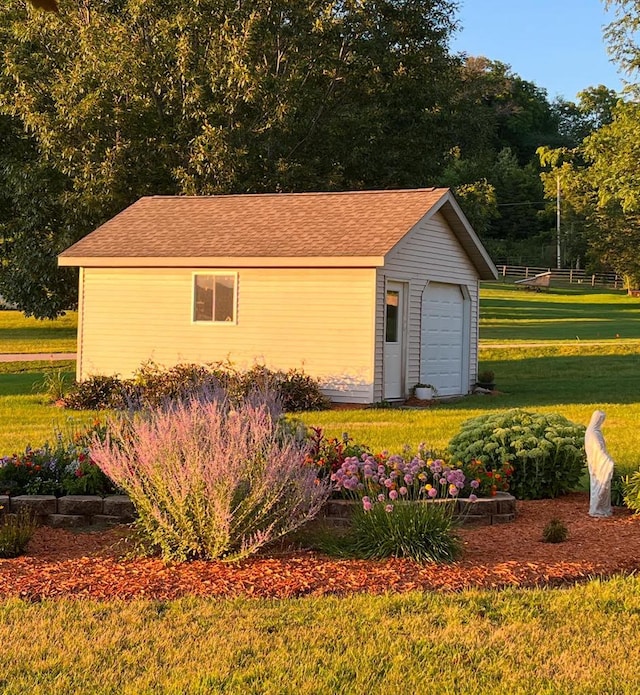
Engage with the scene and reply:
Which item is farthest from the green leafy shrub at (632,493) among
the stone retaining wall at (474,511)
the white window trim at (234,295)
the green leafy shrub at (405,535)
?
the white window trim at (234,295)

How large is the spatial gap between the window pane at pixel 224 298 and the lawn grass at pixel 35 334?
1088 cm

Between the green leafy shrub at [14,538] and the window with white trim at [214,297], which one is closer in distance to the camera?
the green leafy shrub at [14,538]

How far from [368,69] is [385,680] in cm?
2504

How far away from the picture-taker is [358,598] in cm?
532

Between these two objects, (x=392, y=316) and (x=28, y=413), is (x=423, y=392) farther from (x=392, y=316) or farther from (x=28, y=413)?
(x=28, y=413)

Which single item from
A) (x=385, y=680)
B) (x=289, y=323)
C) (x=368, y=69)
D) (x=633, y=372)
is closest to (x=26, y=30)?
(x=368, y=69)

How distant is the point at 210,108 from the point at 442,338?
9714 mm

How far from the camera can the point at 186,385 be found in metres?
16.4

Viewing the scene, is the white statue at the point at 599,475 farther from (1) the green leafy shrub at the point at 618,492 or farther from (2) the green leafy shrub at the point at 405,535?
(2) the green leafy shrub at the point at 405,535

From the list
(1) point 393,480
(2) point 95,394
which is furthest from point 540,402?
(1) point 393,480

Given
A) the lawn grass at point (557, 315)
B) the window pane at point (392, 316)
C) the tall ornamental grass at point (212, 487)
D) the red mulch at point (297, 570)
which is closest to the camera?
the red mulch at point (297, 570)

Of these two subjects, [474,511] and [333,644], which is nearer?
[333,644]

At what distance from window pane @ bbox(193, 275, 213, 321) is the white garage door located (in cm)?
416

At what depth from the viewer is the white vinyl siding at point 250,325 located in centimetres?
1694
